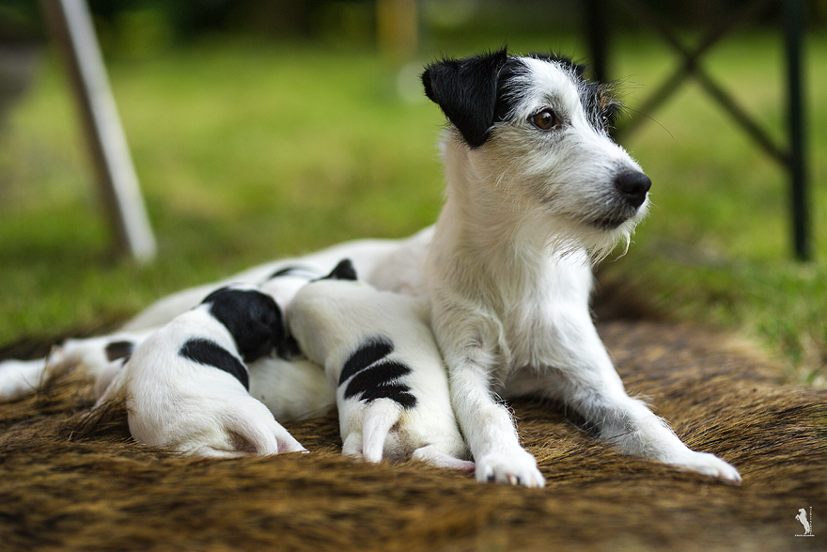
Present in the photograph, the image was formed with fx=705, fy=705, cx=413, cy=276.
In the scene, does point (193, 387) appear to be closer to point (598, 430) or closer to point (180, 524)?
point (180, 524)

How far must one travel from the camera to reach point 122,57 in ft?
50.8

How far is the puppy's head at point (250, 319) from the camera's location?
289cm

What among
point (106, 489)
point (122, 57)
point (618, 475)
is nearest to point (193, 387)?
point (106, 489)

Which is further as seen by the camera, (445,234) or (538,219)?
(445,234)

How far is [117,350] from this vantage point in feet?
10.7

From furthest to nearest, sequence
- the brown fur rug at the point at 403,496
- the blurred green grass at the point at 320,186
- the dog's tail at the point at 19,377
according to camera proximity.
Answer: the blurred green grass at the point at 320,186
the dog's tail at the point at 19,377
the brown fur rug at the point at 403,496

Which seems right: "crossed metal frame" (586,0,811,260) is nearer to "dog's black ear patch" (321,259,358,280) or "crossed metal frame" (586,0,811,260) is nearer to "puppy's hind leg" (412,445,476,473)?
"dog's black ear patch" (321,259,358,280)

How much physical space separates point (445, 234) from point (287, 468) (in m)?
1.31

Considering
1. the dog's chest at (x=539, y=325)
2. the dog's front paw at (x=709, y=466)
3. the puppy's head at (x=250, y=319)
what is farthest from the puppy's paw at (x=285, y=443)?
the dog's front paw at (x=709, y=466)

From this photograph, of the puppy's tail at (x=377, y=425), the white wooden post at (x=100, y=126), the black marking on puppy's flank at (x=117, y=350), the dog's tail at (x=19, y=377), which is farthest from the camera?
the white wooden post at (x=100, y=126)

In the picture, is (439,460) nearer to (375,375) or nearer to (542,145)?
(375,375)

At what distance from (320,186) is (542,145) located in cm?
581

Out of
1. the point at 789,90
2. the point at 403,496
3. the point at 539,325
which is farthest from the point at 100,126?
the point at 789,90

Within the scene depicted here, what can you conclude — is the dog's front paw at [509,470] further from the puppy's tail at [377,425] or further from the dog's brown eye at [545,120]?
the dog's brown eye at [545,120]
